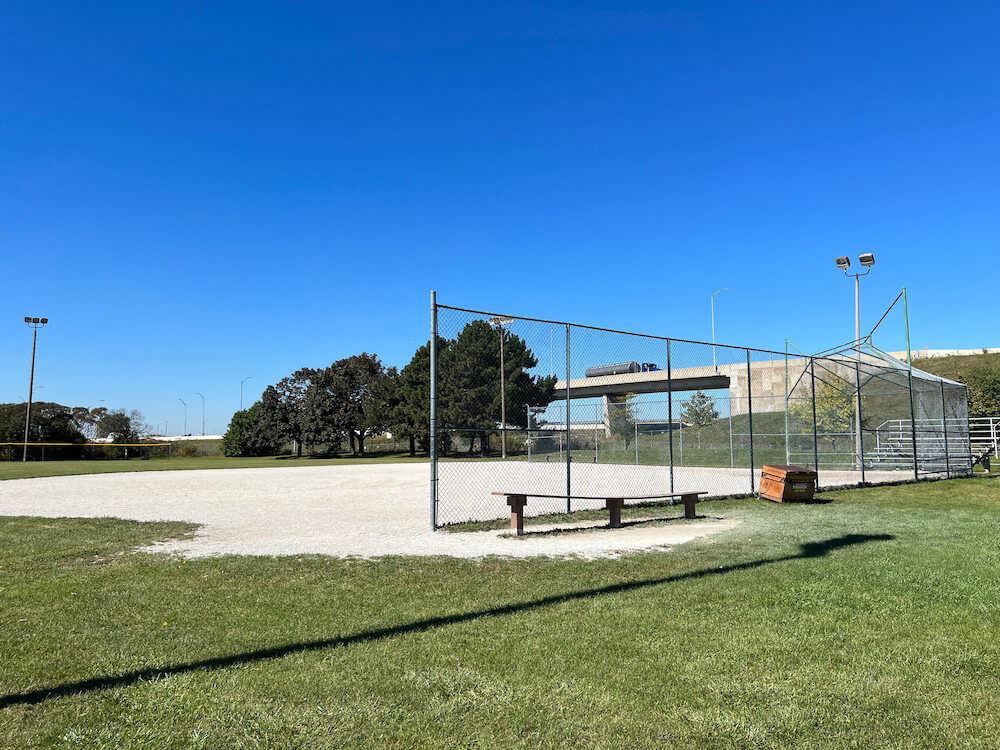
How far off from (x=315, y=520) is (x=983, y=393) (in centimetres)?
5578

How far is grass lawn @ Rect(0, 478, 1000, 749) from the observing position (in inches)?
126

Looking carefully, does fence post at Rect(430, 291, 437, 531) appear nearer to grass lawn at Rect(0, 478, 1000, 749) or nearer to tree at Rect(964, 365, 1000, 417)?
grass lawn at Rect(0, 478, 1000, 749)

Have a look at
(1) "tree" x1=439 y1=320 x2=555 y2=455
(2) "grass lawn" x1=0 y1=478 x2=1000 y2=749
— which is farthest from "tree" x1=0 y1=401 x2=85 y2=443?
(2) "grass lawn" x1=0 y1=478 x2=1000 y2=749

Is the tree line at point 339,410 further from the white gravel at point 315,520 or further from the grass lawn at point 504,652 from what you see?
the grass lawn at point 504,652

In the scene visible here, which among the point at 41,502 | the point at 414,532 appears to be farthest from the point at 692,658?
the point at 41,502

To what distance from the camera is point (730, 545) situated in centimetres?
848

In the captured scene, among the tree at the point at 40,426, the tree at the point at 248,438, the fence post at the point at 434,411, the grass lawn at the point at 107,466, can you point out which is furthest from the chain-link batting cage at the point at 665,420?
the tree at the point at 40,426

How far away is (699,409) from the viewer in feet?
67.6

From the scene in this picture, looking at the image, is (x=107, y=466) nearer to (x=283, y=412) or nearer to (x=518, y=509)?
(x=283, y=412)

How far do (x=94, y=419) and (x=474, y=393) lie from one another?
98.1 m

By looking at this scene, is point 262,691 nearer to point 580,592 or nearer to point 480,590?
point 480,590

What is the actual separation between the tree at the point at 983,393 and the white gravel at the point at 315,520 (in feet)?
136

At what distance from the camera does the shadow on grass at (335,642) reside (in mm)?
3623

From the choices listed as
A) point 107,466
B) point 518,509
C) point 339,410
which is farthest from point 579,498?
point 339,410
